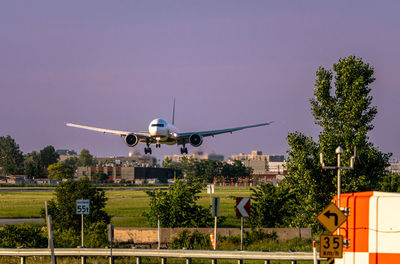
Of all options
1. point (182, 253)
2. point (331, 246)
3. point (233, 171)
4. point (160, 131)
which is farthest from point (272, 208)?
point (233, 171)

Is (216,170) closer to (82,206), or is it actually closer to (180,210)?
(180,210)

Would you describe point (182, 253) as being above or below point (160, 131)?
below

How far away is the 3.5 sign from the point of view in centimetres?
1494

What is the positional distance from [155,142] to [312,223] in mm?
32591

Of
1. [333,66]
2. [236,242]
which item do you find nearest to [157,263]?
[236,242]

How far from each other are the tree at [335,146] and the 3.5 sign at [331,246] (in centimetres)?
1787

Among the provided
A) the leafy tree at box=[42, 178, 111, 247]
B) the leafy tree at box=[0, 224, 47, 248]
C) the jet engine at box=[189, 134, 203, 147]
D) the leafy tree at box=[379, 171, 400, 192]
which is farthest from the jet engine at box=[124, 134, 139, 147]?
the leafy tree at box=[0, 224, 47, 248]

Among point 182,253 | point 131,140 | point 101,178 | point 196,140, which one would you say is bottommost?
point 101,178

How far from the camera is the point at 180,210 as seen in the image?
111 ft

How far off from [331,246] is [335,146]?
19968 mm

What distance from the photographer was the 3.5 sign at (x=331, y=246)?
1494cm

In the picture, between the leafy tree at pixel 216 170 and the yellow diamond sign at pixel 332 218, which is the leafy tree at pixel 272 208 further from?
the leafy tree at pixel 216 170

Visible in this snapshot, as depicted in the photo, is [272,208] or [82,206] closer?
[82,206]

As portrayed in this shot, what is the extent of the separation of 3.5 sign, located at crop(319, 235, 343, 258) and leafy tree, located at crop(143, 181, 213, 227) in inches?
707
